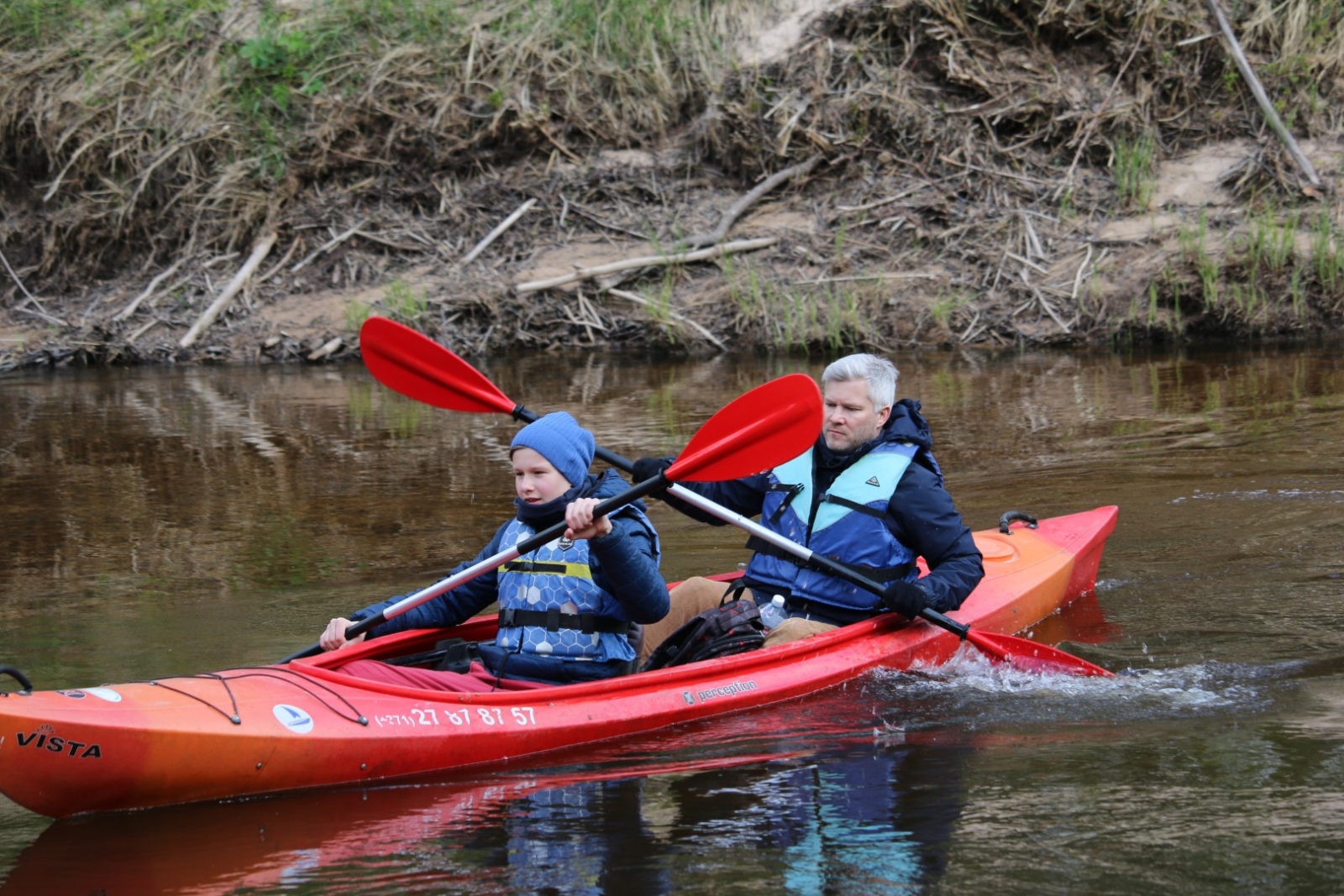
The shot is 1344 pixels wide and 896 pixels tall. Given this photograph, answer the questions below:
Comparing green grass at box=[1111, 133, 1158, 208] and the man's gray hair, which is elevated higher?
green grass at box=[1111, 133, 1158, 208]

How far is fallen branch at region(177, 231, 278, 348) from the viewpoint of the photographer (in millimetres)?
12031

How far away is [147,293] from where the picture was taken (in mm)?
12656

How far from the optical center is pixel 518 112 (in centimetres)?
1299

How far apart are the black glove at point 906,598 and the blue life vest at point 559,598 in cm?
78

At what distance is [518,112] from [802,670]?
9630 mm

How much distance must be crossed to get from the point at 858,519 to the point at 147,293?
987 centimetres

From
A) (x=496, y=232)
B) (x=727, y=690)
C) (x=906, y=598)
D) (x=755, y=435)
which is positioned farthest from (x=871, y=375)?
(x=496, y=232)

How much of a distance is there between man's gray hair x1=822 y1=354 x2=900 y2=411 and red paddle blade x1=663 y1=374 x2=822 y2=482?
0.21 meters

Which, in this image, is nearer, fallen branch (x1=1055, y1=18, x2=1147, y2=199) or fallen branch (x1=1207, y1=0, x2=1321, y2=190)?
fallen branch (x1=1207, y1=0, x2=1321, y2=190)

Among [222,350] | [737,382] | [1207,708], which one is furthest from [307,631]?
[222,350]

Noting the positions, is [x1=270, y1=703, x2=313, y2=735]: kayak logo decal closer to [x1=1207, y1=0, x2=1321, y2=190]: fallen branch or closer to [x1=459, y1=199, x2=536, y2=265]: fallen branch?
[x1=459, y1=199, x2=536, y2=265]: fallen branch

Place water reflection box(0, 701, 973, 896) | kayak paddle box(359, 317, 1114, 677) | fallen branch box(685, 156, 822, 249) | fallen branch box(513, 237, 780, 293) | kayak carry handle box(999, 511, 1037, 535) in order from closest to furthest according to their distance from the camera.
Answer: water reflection box(0, 701, 973, 896) < kayak paddle box(359, 317, 1114, 677) < kayak carry handle box(999, 511, 1037, 535) < fallen branch box(513, 237, 780, 293) < fallen branch box(685, 156, 822, 249)

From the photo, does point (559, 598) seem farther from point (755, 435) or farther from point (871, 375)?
point (871, 375)

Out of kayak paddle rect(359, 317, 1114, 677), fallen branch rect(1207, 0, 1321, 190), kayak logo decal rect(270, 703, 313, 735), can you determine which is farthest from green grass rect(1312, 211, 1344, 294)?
kayak logo decal rect(270, 703, 313, 735)
